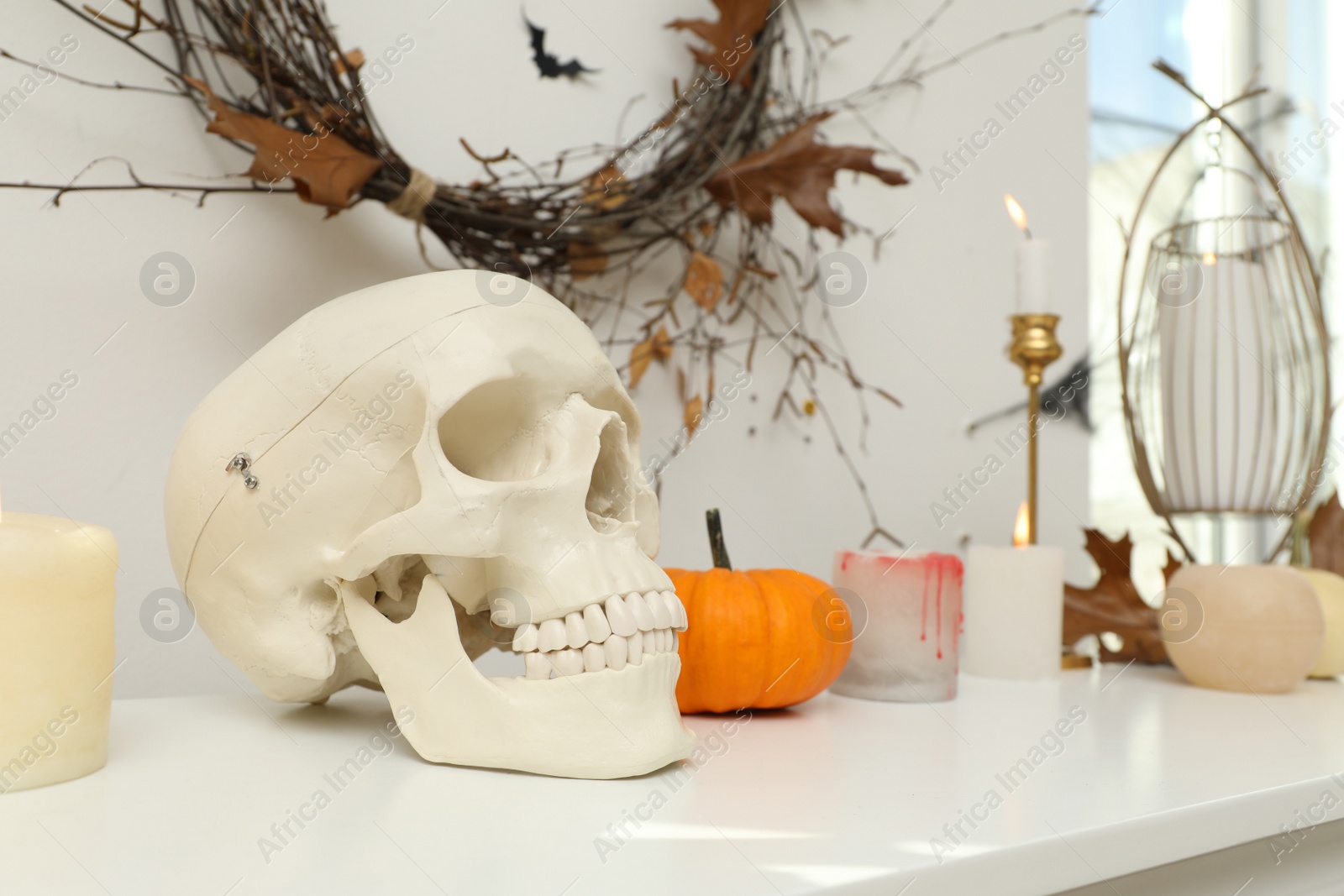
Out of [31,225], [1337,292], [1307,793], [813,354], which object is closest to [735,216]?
[813,354]

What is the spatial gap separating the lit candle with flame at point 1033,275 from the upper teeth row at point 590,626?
2.41 ft

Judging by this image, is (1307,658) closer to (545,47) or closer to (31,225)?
(545,47)

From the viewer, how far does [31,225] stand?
836 millimetres

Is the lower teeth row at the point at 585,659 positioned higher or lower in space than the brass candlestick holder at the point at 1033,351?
lower

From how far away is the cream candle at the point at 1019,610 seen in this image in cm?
101

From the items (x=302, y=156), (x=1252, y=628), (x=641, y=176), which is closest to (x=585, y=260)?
(x=641, y=176)

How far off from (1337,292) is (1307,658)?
153 cm

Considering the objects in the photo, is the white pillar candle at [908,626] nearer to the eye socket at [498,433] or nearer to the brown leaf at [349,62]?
the eye socket at [498,433]

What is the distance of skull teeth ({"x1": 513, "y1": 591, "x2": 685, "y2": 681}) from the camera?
61cm

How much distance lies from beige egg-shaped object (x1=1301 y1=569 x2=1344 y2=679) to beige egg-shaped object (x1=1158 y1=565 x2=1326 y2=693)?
9 cm

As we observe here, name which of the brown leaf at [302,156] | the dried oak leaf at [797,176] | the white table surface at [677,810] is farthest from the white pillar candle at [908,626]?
the brown leaf at [302,156]

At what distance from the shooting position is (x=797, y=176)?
1.09 meters

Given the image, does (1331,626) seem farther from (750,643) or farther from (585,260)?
(585,260)

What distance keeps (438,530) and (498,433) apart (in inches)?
4.3
